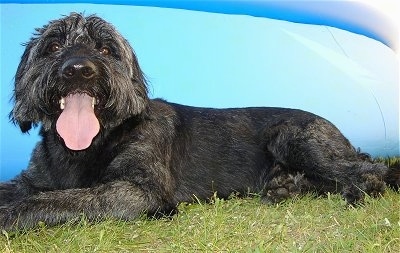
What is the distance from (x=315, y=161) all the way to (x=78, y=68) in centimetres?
256

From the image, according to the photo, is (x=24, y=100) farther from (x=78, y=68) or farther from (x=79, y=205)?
(x=79, y=205)

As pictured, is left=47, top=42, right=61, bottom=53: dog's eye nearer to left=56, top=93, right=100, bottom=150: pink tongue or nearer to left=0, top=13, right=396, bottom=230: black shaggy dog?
left=0, top=13, right=396, bottom=230: black shaggy dog

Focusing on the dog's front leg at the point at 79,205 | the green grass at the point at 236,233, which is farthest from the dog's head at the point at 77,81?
the green grass at the point at 236,233

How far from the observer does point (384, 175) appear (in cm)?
622

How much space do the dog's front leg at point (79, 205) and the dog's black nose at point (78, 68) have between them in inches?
35.9

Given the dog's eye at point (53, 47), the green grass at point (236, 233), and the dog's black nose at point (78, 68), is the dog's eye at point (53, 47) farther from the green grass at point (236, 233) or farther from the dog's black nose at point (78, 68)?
the green grass at point (236, 233)

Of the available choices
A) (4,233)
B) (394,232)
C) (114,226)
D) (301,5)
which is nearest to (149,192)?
(114,226)

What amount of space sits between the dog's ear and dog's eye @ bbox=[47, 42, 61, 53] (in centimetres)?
24

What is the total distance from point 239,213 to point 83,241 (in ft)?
5.03

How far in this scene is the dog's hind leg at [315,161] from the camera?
612 cm

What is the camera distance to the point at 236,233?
15.5 feet

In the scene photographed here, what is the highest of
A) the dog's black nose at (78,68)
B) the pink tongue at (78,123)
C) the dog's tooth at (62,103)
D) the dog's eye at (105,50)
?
the dog's eye at (105,50)

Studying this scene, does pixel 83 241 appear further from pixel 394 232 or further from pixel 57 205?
pixel 394 232

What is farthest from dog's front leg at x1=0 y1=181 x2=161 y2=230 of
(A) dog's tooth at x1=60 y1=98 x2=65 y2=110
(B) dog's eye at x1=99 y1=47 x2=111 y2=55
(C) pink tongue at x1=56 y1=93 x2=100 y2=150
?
(B) dog's eye at x1=99 y1=47 x2=111 y2=55
